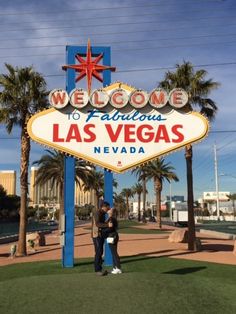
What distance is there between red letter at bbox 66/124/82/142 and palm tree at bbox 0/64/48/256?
7.66 metres

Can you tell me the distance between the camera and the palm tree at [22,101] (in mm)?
20625

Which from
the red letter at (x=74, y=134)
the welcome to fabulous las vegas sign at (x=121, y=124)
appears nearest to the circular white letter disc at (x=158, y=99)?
the welcome to fabulous las vegas sign at (x=121, y=124)

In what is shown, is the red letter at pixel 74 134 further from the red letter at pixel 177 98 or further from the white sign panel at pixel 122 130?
the red letter at pixel 177 98

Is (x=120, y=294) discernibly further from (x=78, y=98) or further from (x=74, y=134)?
(x=78, y=98)

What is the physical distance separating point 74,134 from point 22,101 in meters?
8.09

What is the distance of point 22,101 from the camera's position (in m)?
20.7

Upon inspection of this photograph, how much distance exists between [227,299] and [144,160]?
5.96 m

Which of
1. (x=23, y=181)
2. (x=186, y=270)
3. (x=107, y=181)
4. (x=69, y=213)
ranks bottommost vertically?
(x=186, y=270)

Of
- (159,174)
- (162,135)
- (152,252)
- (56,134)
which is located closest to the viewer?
(56,134)

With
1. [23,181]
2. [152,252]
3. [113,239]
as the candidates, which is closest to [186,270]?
[113,239]

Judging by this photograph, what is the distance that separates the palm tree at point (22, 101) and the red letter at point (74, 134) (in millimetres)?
7656

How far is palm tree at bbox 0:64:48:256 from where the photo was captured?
67.7 ft

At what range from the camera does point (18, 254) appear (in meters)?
19.9

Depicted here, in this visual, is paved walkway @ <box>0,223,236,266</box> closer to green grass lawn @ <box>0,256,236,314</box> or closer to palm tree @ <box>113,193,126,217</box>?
green grass lawn @ <box>0,256,236,314</box>
